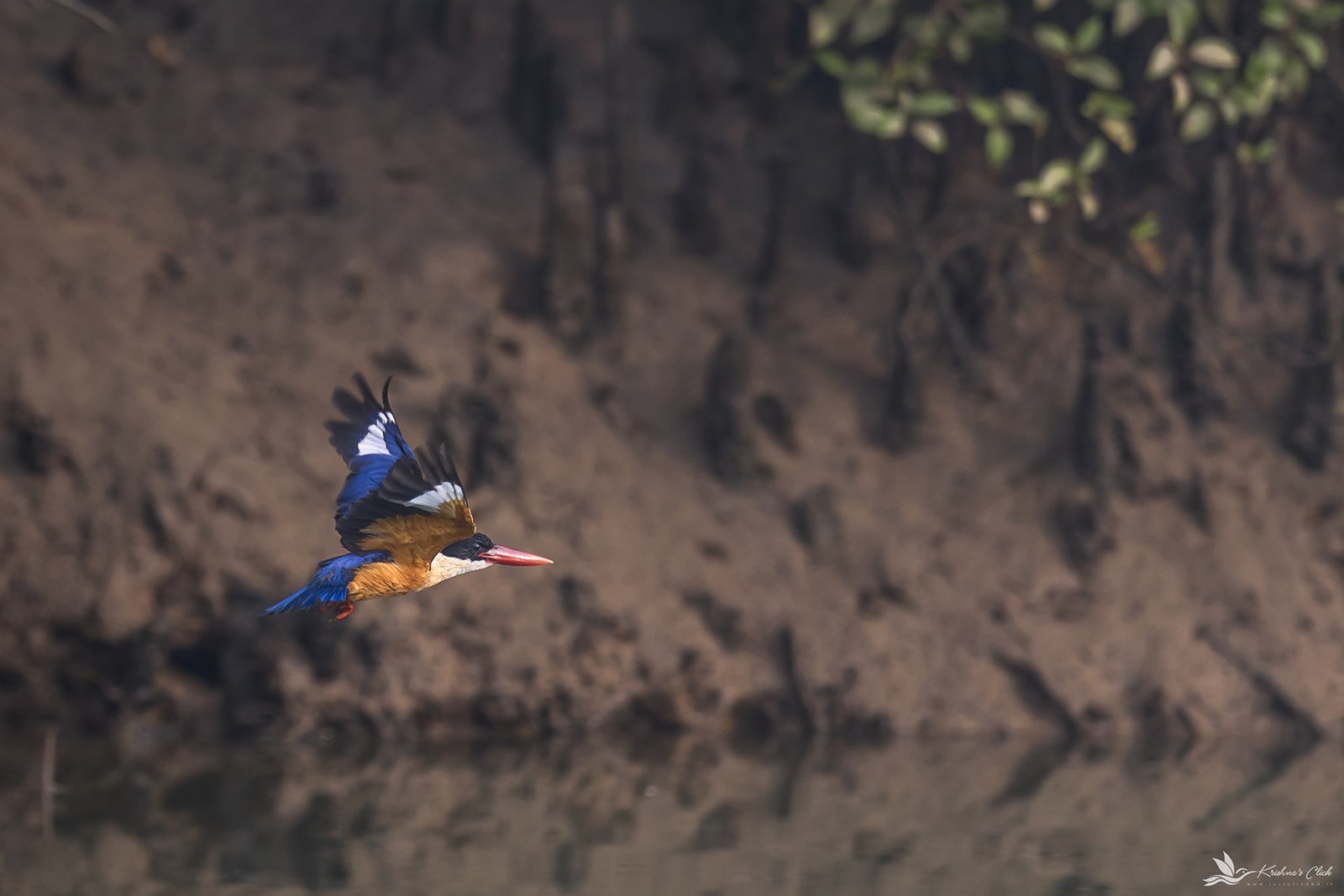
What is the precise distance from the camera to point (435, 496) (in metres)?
1.67

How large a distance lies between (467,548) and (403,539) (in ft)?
0.27

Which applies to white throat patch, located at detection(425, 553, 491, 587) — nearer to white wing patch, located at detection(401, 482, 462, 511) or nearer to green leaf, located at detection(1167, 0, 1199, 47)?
white wing patch, located at detection(401, 482, 462, 511)

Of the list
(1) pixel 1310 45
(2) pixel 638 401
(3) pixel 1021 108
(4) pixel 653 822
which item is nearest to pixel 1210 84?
(1) pixel 1310 45

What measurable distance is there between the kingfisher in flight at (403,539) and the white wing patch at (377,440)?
7 cm

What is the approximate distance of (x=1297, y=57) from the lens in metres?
6.11

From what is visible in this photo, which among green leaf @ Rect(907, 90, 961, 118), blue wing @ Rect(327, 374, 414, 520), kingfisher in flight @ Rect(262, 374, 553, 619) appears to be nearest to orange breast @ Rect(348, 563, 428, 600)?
kingfisher in flight @ Rect(262, 374, 553, 619)

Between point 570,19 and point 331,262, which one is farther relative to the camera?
point 570,19

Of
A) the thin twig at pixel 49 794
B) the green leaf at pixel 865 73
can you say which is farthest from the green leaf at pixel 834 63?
the thin twig at pixel 49 794

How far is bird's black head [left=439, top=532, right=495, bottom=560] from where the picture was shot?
168cm

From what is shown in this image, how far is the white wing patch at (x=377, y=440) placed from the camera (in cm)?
184

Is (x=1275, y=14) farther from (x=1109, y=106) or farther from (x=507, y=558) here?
(x=507, y=558)

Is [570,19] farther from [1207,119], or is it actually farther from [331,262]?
[1207,119]

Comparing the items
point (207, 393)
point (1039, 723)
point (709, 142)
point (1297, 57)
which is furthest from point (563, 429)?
point (1297, 57)

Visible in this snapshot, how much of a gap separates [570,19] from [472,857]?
184 inches
